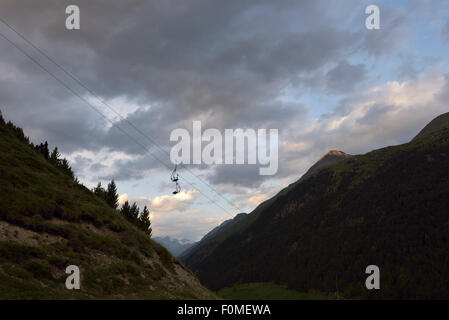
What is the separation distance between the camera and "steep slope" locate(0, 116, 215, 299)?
23.2 meters

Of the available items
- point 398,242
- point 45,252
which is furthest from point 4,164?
point 398,242

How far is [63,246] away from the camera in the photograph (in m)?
29.5

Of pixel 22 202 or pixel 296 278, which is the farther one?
pixel 296 278

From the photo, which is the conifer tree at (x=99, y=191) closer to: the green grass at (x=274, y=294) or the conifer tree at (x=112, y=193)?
the conifer tree at (x=112, y=193)

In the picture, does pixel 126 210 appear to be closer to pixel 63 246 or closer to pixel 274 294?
pixel 63 246

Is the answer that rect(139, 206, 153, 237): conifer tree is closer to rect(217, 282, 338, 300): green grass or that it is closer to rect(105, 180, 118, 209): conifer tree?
rect(105, 180, 118, 209): conifer tree

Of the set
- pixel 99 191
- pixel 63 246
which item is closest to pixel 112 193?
pixel 99 191

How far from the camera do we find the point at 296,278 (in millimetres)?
189375

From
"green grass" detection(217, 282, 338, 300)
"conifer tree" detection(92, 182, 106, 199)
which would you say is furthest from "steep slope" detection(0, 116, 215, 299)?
"green grass" detection(217, 282, 338, 300)
